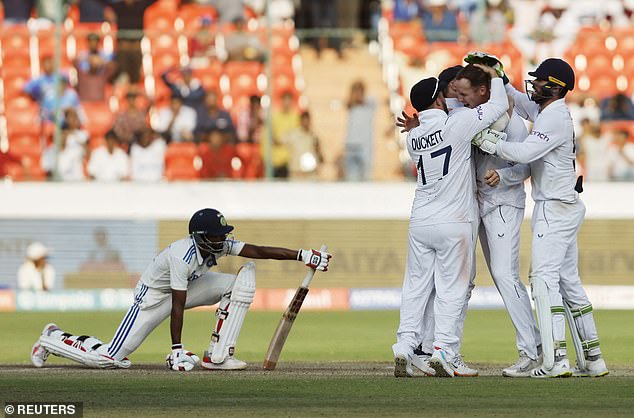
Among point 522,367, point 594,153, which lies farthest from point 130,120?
point 522,367

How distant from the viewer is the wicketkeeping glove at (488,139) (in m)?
8.80

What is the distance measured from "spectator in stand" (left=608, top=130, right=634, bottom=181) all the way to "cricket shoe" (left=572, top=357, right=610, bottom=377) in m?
10.8

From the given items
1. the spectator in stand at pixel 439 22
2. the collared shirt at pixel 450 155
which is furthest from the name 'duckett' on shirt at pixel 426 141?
the spectator in stand at pixel 439 22

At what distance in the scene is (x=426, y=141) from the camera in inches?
354

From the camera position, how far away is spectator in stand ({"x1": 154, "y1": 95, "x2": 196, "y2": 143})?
19.0 m

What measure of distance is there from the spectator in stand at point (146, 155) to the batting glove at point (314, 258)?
9.84 meters

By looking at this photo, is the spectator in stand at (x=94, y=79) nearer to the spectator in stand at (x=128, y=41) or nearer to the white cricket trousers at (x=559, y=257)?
the spectator in stand at (x=128, y=41)

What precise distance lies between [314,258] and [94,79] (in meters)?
Result: 10.9

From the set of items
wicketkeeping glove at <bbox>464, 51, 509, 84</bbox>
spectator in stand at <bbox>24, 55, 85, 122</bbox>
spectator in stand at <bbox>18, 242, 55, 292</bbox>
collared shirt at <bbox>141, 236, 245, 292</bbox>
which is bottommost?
spectator in stand at <bbox>18, 242, 55, 292</bbox>

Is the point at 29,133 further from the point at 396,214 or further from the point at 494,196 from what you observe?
the point at 494,196

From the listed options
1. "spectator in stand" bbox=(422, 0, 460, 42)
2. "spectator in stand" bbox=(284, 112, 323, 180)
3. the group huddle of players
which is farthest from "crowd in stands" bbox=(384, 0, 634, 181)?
the group huddle of players

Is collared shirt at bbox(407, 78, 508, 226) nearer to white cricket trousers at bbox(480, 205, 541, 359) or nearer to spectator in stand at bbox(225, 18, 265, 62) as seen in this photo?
white cricket trousers at bbox(480, 205, 541, 359)

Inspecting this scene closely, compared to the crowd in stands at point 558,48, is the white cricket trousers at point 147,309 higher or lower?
lower

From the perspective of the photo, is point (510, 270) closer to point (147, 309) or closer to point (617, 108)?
point (147, 309)
